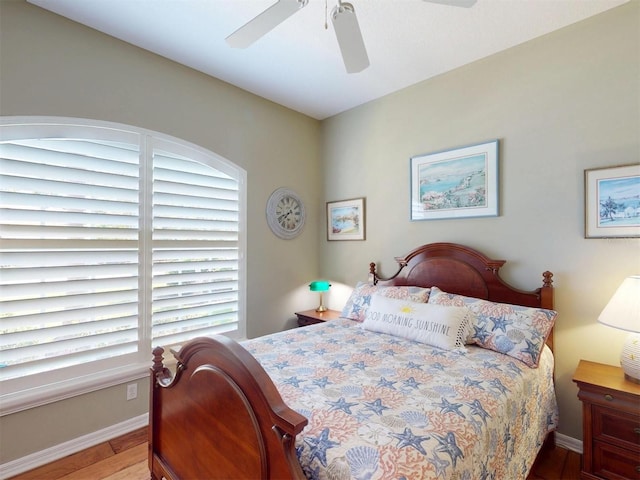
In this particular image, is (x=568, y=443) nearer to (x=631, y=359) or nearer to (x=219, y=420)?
(x=631, y=359)

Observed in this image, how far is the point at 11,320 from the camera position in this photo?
1.94 m

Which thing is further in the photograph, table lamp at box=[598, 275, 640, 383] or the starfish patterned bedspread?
table lamp at box=[598, 275, 640, 383]

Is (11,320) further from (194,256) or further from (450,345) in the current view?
(450,345)

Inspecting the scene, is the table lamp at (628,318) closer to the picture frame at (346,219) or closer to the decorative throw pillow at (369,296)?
the decorative throw pillow at (369,296)

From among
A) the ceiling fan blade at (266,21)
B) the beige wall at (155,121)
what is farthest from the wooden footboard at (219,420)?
the ceiling fan blade at (266,21)

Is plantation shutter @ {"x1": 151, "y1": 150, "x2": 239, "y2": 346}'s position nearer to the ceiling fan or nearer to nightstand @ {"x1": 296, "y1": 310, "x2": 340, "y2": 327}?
nightstand @ {"x1": 296, "y1": 310, "x2": 340, "y2": 327}

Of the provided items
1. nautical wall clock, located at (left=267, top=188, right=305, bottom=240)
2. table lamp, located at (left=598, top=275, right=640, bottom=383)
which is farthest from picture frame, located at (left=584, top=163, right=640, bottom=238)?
nautical wall clock, located at (left=267, top=188, right=305, bottom=240)

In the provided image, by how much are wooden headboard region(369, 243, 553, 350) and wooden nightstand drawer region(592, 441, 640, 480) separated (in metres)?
0.63

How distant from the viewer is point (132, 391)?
2400 millimetres

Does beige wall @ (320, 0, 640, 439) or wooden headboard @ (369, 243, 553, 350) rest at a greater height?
beige wall @ (320, 0, 640, 439)

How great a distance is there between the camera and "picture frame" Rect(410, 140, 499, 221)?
2.56 meters

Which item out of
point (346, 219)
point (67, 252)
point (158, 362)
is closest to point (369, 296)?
point (346, 219)

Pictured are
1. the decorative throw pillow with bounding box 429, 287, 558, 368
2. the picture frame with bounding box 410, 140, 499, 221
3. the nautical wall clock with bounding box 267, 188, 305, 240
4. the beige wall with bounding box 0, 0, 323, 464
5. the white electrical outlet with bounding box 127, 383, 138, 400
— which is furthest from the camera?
the nautical wall clock with bounding box 267, 188, 305, 240

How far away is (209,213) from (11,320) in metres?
1.50
